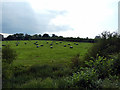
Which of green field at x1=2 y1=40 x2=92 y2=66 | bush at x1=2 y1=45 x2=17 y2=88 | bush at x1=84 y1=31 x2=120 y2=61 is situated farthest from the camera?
green field at x1=2 y1=40 x2=92 y2=66

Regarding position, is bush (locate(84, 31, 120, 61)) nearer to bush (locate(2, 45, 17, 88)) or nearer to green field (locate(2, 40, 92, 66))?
green field (locate(2, 40, 92, 66))

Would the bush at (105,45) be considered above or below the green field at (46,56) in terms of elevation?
above

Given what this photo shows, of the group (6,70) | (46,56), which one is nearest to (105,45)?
(6,70)

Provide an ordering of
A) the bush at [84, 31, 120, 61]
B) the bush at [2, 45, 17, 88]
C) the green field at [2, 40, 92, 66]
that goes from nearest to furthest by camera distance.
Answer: the bush at [2, 45, 17, 88], the bush at [84, 31, 120, 61], the green field at [2, 40, 92, 66]

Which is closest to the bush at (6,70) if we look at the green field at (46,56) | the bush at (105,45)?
the green field at (46,56)

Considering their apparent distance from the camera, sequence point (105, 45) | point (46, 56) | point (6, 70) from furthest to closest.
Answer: point (46, 56)
point (105, 45)
point (6, 70)

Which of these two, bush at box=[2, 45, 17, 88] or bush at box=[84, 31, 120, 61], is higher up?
bush at box=[84, 31, 120, 61]

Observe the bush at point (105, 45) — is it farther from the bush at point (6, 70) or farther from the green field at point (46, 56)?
the bush at point (6, 70)

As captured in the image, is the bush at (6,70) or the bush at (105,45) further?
the bush at (105,45)

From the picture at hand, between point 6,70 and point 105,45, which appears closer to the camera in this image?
point 6,70

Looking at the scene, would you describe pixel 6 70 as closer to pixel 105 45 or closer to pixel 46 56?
pixel 105 45

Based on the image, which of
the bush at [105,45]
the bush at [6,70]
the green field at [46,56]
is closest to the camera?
the bush at [6,70]

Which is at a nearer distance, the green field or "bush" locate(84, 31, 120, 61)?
"bush" locate(84, 31, 120, 61)

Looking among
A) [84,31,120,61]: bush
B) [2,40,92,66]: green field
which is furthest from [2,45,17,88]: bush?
[84,31,120,61]: bush
